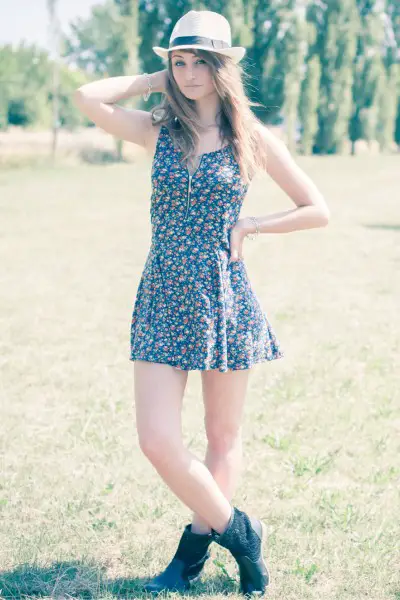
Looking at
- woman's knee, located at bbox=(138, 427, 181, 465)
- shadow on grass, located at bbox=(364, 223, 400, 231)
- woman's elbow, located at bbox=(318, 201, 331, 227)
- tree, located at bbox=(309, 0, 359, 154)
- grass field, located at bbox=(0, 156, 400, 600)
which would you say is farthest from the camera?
tree, located at bbox=(309, 0, 359, 154)

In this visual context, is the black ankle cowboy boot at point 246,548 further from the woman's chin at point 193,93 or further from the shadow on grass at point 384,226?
the shadow on grass at point 384,226

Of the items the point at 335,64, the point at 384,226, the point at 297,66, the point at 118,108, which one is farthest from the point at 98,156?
the point at 118,108

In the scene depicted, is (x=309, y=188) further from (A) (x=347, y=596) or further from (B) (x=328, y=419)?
(B) (x=328, y=419)

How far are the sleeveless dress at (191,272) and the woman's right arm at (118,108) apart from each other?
0.17m

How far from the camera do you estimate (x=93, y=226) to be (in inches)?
618

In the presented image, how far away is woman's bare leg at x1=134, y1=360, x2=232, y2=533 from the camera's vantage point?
3.01m

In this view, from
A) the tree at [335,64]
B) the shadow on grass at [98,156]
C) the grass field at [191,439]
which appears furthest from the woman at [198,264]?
the tree at [335,64]

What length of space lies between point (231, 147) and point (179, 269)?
48cm

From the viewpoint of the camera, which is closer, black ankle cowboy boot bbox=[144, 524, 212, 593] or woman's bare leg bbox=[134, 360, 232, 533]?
woman's bare leg bbox=[134, 360, 232, 533]

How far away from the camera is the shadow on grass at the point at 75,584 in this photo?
130 inches

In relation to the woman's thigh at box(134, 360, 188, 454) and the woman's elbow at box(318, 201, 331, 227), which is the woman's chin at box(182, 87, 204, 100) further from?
the woman's thigh at box(134, 360, 188, 454)

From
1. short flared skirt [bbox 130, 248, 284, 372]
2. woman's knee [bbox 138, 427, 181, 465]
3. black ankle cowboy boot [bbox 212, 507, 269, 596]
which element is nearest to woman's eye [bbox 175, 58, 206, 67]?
short flared skirt [bbox 130, 248, 284, 372]

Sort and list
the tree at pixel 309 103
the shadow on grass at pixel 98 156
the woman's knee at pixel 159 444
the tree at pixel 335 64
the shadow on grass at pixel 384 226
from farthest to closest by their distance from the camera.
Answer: the tree at pixel 335 64
the tree at pixel 309 103
the shadow on grass at pixel 98 156
the shadow on grass at pixel 384 226
the woman's knee at pixel 159 444

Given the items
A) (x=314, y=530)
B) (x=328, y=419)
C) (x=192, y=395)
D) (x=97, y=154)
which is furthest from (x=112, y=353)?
(x=97, y=154)
